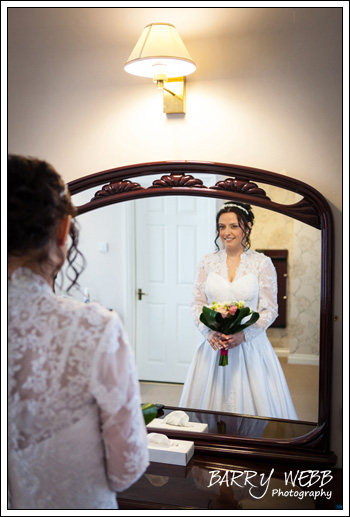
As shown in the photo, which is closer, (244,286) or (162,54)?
(162,54)

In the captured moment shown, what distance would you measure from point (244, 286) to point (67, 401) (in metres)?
0.86

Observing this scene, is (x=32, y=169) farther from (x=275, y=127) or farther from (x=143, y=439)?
(x=275, y=127)

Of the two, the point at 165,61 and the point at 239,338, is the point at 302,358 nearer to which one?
the point at 239,338

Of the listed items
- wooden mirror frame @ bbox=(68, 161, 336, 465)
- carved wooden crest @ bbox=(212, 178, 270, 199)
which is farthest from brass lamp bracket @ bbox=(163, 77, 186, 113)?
carved wooden crest @ bbox=(212, 178, 270, 199)

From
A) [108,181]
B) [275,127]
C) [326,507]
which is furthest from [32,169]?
[326,507]

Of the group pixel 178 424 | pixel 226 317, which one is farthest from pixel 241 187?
pixel 178 424

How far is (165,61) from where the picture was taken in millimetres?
1646

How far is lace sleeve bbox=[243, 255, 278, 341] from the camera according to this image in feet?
5.50

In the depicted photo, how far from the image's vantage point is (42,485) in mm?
1048

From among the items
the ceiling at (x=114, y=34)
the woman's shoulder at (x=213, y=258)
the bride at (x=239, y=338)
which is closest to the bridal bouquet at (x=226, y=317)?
the bride at (x=239, y=338)

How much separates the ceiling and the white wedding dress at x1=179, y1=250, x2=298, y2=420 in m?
0.67

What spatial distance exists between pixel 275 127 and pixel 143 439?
111 cm

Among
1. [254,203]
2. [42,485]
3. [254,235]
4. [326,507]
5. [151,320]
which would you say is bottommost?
[326,507]

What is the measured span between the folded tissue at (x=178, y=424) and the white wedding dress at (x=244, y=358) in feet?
0.20
